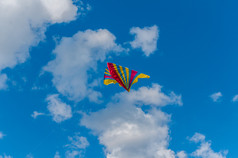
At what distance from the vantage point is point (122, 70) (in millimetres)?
34156

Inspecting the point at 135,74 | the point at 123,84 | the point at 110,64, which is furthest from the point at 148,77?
the point at 110,64

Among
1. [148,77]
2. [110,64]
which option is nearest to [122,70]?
[110,64]

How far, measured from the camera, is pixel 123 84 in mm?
34250

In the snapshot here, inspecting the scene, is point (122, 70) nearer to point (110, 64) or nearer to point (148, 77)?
point (110, 64)

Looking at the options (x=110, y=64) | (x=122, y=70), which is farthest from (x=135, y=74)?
(x=110, y=64)

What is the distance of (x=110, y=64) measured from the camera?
1330 inches

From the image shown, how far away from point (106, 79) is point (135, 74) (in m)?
5.39

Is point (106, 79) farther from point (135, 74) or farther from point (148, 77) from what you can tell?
point (148, 77)

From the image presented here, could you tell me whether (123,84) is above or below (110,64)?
below

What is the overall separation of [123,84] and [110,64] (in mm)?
4370

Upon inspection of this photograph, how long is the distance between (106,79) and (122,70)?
337 centimetres

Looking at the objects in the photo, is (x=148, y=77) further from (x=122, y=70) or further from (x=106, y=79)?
(x=106, y=79)

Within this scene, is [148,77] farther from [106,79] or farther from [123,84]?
[106,79]

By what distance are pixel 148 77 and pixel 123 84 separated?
4.89 meters
